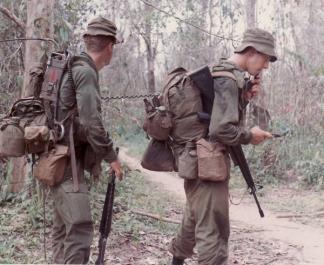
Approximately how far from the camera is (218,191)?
385cm

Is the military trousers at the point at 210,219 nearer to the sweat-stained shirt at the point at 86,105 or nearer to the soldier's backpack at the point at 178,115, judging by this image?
the soldier's backpack at the point at 178,115

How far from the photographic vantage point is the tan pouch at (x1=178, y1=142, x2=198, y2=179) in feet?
12.6

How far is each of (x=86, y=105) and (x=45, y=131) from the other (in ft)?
1.14

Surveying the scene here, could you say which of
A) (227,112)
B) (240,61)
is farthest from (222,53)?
(227,112)

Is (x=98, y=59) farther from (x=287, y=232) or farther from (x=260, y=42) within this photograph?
(x=287, y=232)

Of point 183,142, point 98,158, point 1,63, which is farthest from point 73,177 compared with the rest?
point 1,63

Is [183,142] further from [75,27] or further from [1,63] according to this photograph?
[75,27]

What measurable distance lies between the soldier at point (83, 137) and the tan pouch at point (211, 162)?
600 millimetres

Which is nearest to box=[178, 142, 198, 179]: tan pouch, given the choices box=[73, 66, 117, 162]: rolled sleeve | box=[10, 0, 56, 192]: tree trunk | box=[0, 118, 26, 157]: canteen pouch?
box=[73, 66, 117, 162]: rolled sleeve

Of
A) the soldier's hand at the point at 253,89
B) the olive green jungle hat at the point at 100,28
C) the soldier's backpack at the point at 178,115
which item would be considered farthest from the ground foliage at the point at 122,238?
the olive green jungle hat at the point at 100,28

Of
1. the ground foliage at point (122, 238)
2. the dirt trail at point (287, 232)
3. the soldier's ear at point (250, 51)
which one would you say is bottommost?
the dirt trail at point (287, 232)

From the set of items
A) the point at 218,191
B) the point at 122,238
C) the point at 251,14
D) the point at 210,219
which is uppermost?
the point at 251,14

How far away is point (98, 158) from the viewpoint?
3.70m

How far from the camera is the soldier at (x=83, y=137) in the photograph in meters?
3.45
